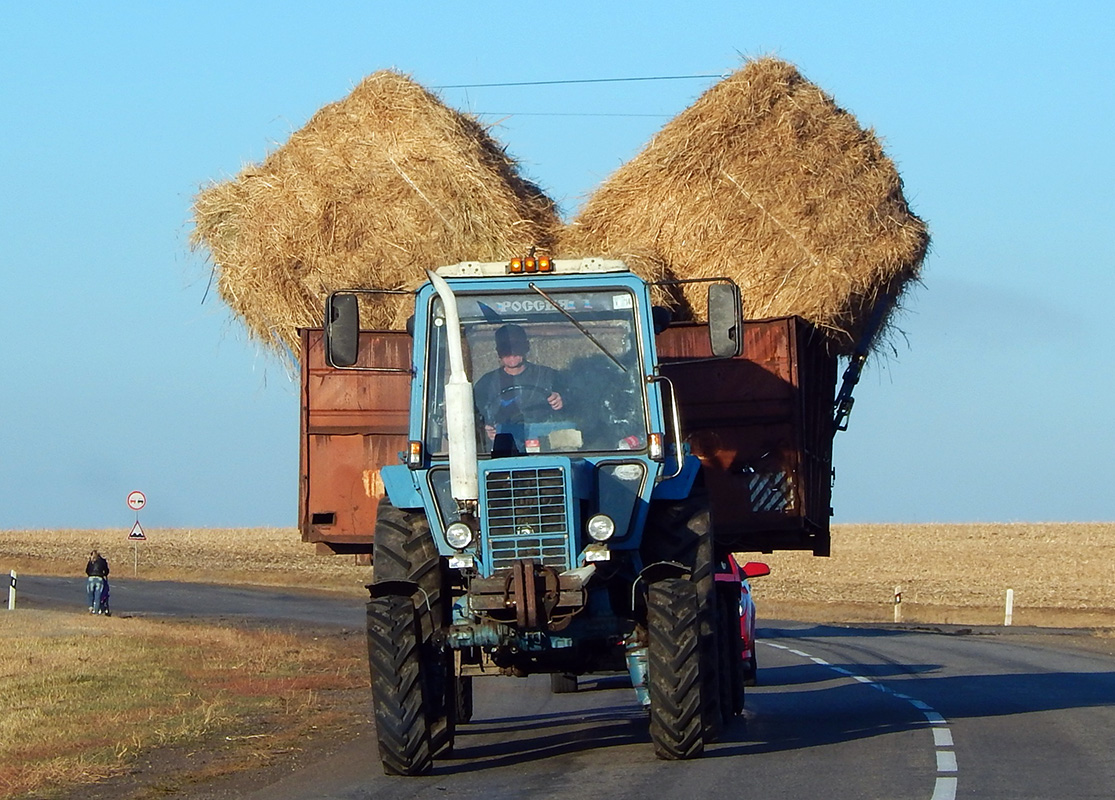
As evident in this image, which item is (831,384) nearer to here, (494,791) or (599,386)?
(599,386)

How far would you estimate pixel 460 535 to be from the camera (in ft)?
35.0

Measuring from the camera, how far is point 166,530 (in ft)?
317

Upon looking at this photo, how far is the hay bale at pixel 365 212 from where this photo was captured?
14.3 meters

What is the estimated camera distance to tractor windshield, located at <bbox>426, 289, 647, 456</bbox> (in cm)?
1115

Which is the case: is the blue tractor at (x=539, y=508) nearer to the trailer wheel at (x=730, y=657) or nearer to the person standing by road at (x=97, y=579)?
the trailer wheel at (x=730, y=657)

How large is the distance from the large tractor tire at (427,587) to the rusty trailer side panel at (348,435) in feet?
8.25

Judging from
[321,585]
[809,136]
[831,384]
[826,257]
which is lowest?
[321,585]

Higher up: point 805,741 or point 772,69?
point 772,69

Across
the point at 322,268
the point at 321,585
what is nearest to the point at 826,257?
the point at 322,268

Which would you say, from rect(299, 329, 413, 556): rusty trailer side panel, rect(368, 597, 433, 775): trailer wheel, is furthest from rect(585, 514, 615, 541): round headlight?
rect(299, 329, 413, 556): rusty trailer side panel

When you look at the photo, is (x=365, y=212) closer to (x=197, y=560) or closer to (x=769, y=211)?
(x=769, y=211)

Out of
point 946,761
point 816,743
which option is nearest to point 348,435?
point 816,743

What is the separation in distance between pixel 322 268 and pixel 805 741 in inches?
231

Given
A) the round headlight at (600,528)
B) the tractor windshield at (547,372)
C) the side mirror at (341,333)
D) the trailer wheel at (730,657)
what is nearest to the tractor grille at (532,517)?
the round headlight at (600,528)
